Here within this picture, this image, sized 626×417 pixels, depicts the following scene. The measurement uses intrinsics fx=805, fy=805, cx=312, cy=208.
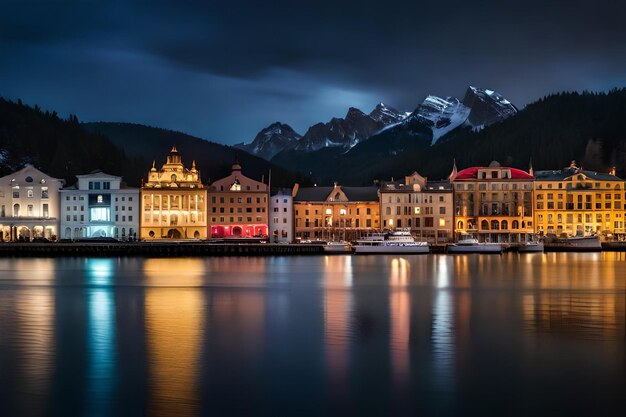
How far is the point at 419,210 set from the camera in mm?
138500

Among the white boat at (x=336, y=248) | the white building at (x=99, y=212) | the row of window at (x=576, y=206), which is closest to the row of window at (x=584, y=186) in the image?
the row of window at (x=576, y=206)

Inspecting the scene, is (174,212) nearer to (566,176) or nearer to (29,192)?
(29,192)

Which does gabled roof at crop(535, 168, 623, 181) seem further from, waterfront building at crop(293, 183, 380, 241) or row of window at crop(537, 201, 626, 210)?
waterfront building at crop(293, 183, 380, 241)

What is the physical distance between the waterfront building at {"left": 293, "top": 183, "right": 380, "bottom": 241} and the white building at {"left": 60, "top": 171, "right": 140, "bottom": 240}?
2851cm

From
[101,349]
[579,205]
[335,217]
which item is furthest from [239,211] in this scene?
[101,349]

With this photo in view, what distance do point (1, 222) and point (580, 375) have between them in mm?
123017

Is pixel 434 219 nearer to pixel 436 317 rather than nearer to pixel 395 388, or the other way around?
pixel 436 317

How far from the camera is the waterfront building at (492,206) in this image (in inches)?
5482

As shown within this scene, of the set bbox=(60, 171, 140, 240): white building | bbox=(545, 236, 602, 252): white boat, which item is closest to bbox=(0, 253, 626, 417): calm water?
bbox=(545, 236, 602, 252): white boat

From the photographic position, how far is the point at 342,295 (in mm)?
63188

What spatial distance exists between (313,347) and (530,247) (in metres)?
100

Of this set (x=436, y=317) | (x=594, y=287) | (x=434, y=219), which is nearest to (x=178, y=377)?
(x=436, y=317)

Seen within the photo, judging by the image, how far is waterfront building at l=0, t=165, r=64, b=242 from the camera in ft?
454

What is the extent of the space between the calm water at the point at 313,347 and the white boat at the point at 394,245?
51010mm
